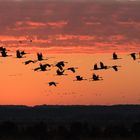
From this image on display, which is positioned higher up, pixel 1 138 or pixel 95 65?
pixel 95 65

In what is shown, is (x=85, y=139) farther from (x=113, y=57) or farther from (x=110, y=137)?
(x=113, y=57)

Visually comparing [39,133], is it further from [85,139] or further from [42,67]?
[42,67]

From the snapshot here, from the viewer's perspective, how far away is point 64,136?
242 ft

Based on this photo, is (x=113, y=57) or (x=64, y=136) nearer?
(x=113, y=57)

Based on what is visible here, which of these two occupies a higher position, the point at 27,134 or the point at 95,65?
the point at 95,65

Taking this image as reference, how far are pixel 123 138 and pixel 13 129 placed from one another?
43.1 ft

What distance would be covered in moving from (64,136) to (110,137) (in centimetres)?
547

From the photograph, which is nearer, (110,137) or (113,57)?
(113,57)

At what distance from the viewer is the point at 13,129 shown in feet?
280

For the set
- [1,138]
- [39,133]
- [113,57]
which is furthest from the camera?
[39,133]

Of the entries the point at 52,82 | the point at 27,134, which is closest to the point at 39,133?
the point at 27,134

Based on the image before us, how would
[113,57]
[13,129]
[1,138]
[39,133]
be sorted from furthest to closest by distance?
1. [13,129]
2. [39,133]
3. [1,138]
4. [113,57]

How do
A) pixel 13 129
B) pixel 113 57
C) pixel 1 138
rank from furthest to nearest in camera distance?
pixel 13 129
pixel 1 138
pixel 113 57

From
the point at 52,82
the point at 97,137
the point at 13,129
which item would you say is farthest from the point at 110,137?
the point at 52,82
